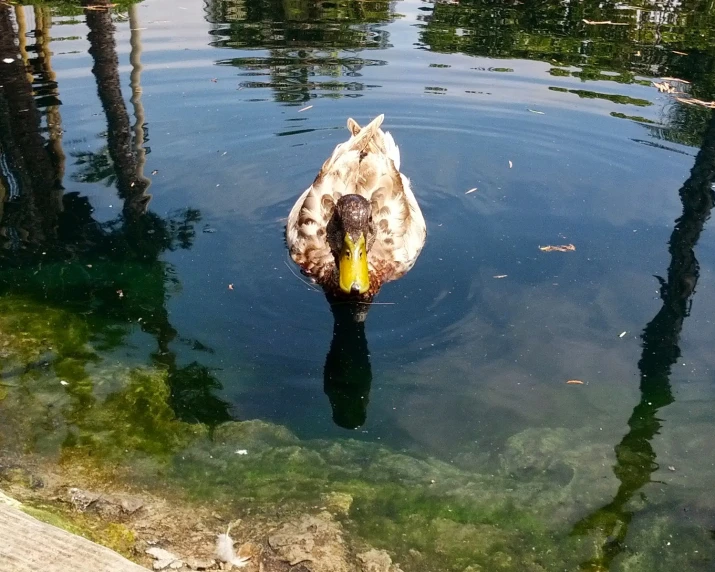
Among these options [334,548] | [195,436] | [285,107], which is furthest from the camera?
[285,107]

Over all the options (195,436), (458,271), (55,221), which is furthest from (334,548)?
(55,221)

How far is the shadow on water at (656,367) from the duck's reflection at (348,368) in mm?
1492

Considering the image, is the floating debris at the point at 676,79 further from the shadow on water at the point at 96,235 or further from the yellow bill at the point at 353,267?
the shadow on water at the point at 96,235

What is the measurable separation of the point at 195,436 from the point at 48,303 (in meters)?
1.93

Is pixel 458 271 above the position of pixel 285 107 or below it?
below

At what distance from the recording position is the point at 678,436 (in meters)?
4.39

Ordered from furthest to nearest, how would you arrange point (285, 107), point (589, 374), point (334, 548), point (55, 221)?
1. point (285, 107)
2. point (55, 221)
3. point (589, 374)
4. point (334, 548)

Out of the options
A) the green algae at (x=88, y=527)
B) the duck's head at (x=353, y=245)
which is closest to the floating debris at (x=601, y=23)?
the duck's head at (x=353, y=245)

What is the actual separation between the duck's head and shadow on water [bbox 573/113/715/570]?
1.94 meters

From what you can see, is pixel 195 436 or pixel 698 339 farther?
pixel 698 339

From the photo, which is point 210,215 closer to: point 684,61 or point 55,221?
point 55,221

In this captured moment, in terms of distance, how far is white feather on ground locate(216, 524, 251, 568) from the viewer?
342cm

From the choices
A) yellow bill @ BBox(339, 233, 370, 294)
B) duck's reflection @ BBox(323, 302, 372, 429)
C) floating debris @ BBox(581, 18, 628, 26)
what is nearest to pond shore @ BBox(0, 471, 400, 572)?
duck's reflection @ BBox(323, 302, 372, 429)

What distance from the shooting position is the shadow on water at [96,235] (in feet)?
17.2
